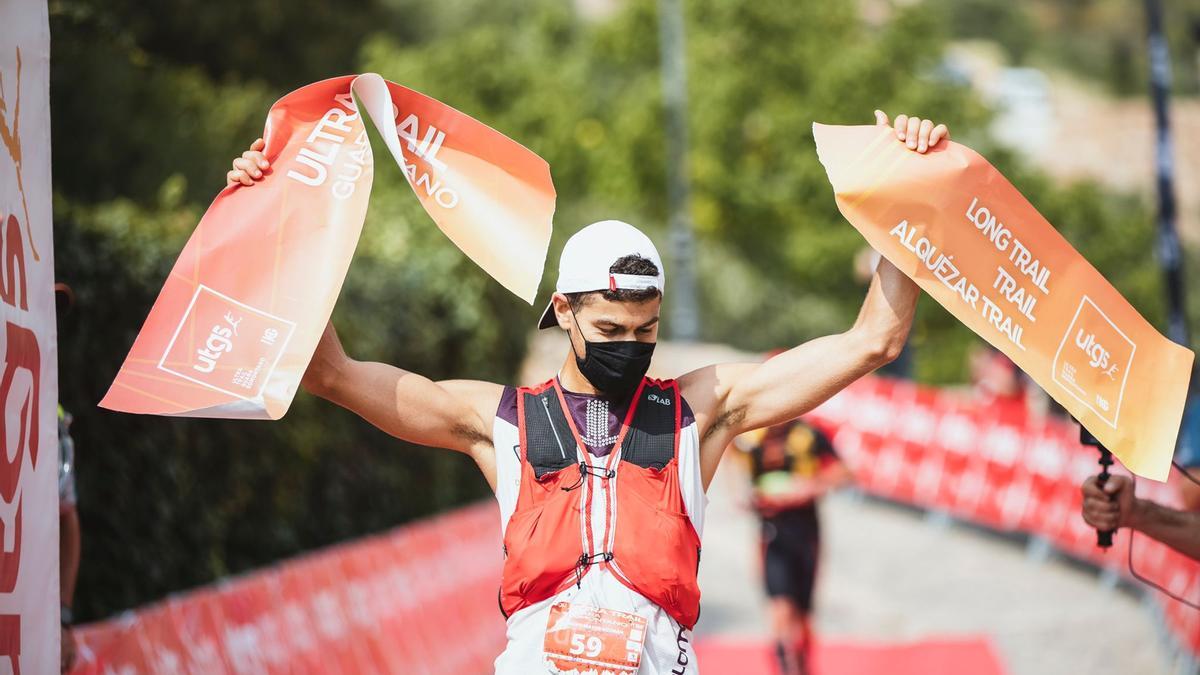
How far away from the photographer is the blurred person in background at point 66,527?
4938 millimetres

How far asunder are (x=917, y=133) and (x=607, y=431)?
1.24 meters

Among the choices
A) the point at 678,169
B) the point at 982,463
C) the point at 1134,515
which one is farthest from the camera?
the point at 678,169

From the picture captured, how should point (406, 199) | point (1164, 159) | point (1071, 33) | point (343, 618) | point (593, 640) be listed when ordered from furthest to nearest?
point (1071, 33), point (406, 199), point (1164, 159), point (343, 618), point (593, 640)

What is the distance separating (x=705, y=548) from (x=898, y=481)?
3.19 meters

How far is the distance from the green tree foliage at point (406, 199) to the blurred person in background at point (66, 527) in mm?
2651

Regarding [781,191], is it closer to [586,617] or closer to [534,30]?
[534,30]

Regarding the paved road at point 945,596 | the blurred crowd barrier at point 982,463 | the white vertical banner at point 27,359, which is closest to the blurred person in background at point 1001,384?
the blurred crowd barrier at point 982,463

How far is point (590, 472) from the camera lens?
3.91 meters

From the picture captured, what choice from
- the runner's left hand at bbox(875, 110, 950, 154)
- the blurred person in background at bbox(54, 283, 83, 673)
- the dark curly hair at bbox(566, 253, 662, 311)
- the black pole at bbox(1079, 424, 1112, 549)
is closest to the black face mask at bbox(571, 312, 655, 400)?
the dark curly hair at bbox(566, 253, 662, 311)

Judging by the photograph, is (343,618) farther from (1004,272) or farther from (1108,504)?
(1004,272)

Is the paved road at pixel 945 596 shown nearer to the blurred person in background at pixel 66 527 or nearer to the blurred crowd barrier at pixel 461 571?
the blurred crowd barrier at pixel 461 571

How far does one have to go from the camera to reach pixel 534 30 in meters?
38.7

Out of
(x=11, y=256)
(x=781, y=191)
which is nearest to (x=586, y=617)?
(x=11, y=256)

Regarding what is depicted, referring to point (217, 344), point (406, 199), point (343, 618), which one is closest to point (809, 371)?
point (217, 344)
